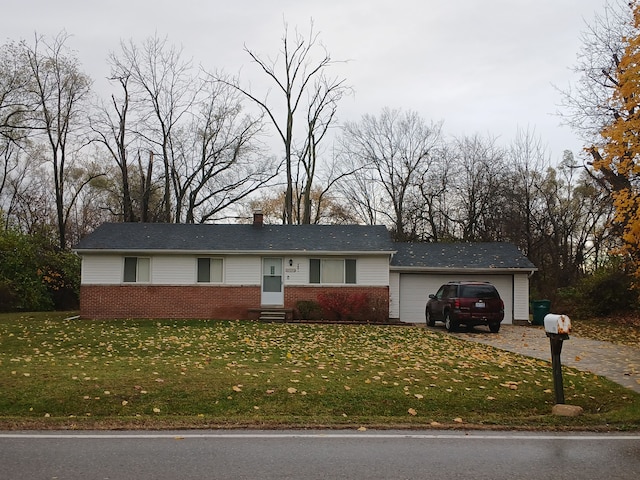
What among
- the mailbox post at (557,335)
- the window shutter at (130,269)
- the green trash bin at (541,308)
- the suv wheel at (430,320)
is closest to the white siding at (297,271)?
the suv wheel at (430,320)

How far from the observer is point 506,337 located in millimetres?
21047

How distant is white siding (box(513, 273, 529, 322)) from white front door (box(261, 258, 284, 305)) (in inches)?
418

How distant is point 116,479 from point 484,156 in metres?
41.3

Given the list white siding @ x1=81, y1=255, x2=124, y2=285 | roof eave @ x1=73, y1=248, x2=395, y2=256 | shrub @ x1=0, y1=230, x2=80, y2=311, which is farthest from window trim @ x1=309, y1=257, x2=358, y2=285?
shrub @ x1=0, y1=230, x2=80, y2=311

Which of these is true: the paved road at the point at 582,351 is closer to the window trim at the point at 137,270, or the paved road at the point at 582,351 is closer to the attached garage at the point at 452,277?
the attached garage at the point at 452,277

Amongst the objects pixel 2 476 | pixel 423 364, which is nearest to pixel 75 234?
pixel 423 364

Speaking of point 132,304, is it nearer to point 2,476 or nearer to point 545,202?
point 2,476

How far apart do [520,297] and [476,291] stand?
22.1 feet

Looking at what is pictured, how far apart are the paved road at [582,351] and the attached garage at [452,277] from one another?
380 centimetres

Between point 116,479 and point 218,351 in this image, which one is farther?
point 218,351

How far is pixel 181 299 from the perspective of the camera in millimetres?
26922

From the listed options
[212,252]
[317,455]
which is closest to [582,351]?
[317,455]

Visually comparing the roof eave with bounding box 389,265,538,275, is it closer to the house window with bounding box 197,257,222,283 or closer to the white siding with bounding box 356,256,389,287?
the white siding with bounding box 356,256,389,287

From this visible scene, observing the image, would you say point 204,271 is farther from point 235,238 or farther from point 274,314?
point 274,314
